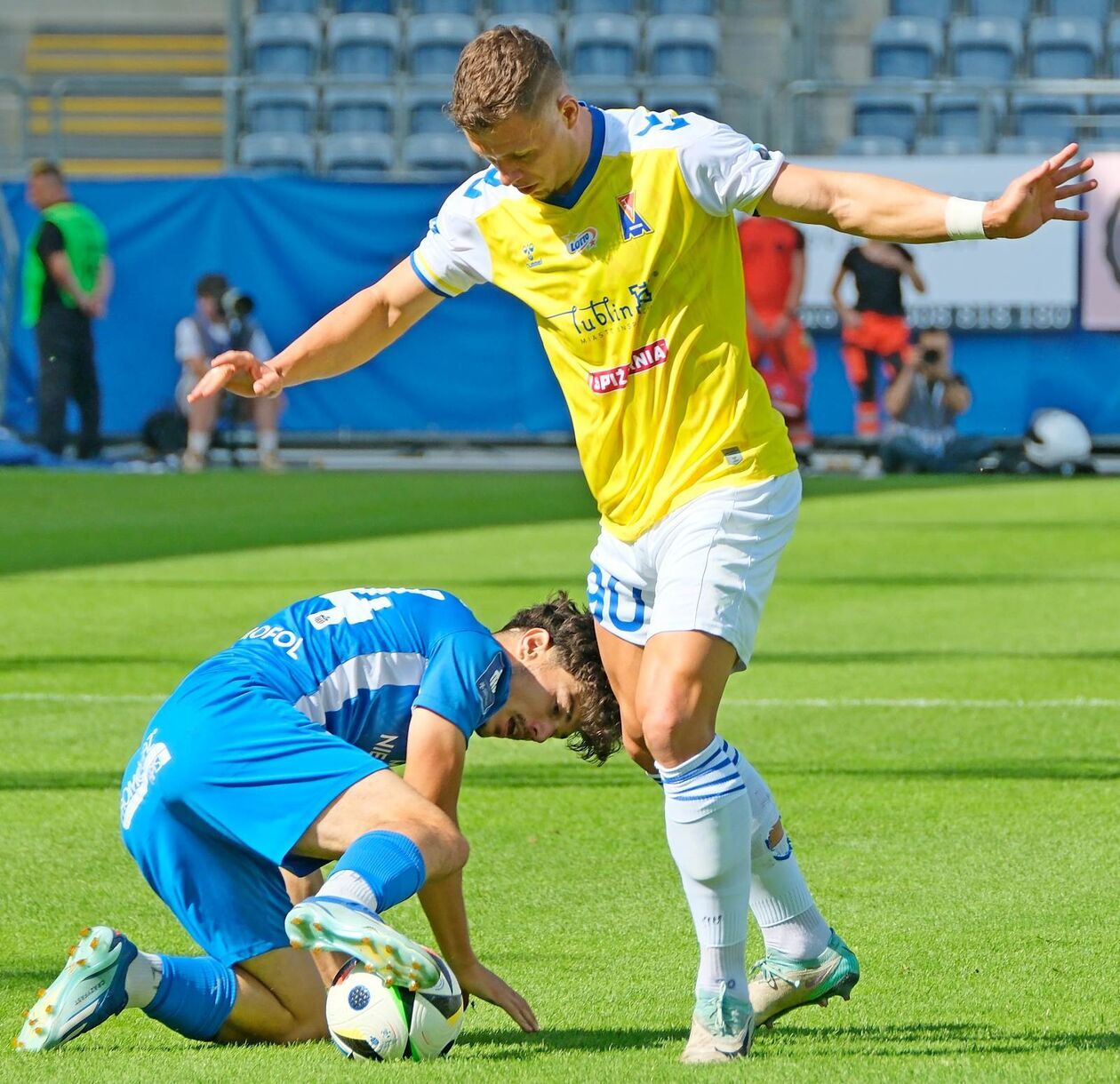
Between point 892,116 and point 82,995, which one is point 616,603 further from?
point 892,116

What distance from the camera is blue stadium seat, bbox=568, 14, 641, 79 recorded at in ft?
78.0

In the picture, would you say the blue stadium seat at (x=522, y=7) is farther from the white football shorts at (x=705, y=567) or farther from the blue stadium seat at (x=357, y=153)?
the white football shorts at (x=705, y=567)

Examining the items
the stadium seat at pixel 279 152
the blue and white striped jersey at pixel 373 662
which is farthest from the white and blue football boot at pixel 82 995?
the stadium seat at pixel 279 152

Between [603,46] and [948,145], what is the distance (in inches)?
180

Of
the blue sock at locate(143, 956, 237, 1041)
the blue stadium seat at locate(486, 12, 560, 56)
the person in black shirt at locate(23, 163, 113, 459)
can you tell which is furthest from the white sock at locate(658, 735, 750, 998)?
the blue stadium seat at locate(486, 12, 560, 56)

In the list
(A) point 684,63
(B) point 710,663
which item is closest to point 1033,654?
(B) point 710,663

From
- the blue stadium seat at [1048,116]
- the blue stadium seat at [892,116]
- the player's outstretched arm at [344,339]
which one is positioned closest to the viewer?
the player's outstretched arm at [344,339]

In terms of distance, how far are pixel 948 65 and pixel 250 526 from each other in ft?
41.6

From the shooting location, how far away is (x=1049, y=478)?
63.4 ft

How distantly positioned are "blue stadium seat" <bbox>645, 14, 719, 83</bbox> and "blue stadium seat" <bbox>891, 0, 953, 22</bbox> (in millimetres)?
2288

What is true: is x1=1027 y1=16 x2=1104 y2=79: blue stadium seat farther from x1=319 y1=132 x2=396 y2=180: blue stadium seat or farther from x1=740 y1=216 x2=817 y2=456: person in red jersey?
x1=319 y1=132 x2=396 y2=180: blue stadium seat

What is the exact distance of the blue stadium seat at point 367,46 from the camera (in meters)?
24.3

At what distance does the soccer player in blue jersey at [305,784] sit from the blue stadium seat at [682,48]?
802 inches

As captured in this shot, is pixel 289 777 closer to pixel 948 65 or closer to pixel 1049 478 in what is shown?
pixel 1049 478
